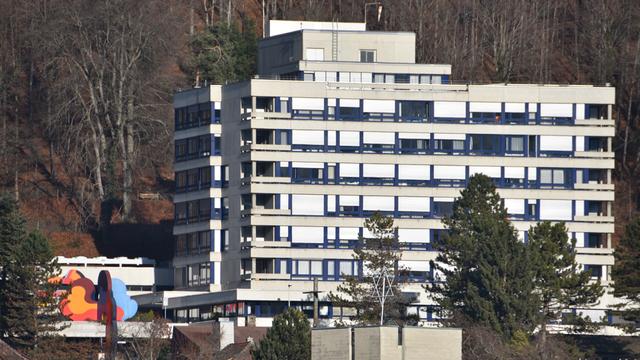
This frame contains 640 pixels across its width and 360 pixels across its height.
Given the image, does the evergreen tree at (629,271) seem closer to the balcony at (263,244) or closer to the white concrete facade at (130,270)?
the balcony at (263,244)

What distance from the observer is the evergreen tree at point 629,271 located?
16088 cm

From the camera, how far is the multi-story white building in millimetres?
178625

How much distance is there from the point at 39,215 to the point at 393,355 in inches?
2923

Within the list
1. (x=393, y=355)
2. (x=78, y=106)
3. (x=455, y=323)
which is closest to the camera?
(x=393, y=355)

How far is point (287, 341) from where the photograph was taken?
145 m

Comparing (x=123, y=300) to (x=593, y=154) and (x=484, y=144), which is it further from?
(x=593, y=154)

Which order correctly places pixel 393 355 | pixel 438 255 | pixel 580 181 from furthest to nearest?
pixel 580 181, pixel 438 255, pixel 393 355

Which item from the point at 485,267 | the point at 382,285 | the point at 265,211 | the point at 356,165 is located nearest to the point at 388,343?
the point at 485,267

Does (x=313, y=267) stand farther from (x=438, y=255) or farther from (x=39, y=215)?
(x=39, y=215)

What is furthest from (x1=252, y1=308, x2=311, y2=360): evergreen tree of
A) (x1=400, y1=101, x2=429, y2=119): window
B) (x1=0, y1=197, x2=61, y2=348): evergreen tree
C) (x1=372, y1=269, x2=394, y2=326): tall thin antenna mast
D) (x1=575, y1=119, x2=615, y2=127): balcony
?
(x1=575, y1=119, x2=615, y2=127): balcony

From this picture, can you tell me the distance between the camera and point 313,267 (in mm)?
178500

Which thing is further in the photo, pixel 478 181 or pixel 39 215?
pixel 39 215

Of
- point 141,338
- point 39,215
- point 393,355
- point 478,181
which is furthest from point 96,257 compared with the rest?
point 393,355

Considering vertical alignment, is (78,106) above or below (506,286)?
above
